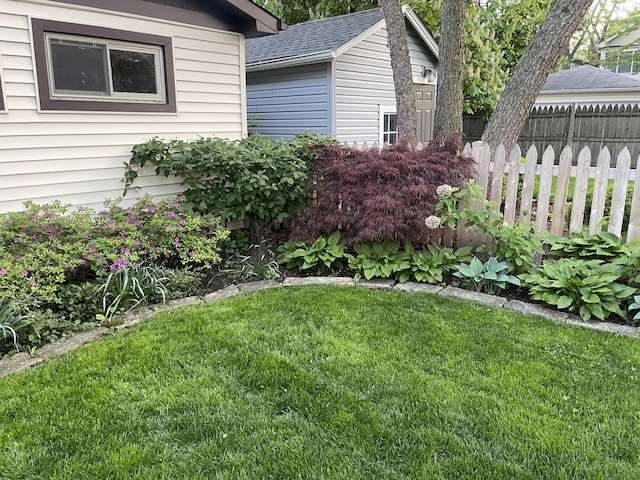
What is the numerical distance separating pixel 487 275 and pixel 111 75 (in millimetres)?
4211

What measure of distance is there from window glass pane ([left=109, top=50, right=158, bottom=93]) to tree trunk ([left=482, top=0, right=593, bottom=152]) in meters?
3.80

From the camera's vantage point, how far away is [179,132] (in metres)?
5.52

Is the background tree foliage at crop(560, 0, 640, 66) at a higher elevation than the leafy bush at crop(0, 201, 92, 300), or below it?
higher

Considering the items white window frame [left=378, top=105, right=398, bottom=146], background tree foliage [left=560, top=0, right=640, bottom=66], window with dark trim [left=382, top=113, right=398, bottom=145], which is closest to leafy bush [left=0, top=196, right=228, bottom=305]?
white window frame [left=378, top=105, right=398, bottom=146]

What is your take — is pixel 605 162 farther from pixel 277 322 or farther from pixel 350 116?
pixel 350 116

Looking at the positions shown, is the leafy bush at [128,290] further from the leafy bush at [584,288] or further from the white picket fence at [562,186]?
the leafy bush at [584,288]

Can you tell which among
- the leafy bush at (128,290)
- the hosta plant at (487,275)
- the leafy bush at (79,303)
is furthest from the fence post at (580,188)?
the leafy bush at (79,303)

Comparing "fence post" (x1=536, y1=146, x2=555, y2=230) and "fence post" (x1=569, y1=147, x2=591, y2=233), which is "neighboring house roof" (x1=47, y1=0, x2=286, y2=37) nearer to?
"fence post" (x1=536, y1=146, x2=555, y2=230)

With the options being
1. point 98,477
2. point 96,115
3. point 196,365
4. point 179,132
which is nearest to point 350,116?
point 179,132

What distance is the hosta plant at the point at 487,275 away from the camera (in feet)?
12.8

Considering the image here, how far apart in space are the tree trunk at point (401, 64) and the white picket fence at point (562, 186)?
189 centimetres

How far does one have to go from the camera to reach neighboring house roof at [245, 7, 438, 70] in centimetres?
912

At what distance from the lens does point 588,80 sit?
17.6 metres

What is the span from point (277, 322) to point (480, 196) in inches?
87.6
